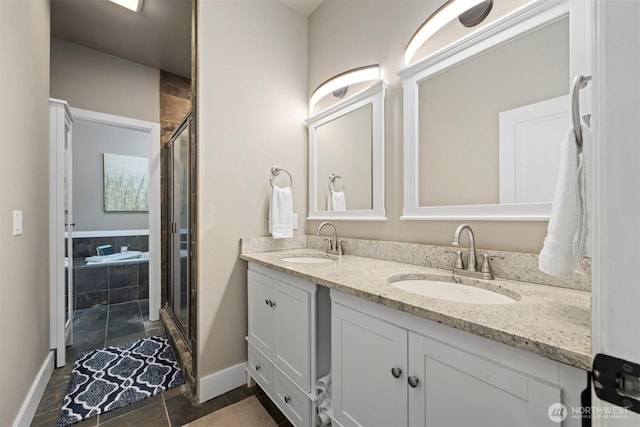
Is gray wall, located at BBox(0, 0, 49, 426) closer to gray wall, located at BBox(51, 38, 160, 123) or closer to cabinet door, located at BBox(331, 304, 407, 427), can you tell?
gray wall, located at BBox(51, 38, 160, 123)

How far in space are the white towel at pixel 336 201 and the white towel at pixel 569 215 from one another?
1334 millimetres

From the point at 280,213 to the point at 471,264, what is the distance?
49.6 inches

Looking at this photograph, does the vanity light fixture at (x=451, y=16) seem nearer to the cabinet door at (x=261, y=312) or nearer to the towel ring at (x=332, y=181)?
the towel ring at (x=332, y=181)

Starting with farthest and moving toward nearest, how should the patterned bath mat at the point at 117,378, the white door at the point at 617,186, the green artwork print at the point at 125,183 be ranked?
the green artwork print at the point at 125,183 < the patterned bath mat at the point at 117,378 < the white door at the point at 617,186

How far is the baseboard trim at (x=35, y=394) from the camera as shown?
1378mm

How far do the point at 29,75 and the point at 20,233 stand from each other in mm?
901

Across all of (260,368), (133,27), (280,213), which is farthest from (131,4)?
(260,368)

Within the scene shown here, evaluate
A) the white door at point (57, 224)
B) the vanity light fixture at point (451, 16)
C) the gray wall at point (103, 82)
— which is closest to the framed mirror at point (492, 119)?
the vanity light fixture at point (451, 16)

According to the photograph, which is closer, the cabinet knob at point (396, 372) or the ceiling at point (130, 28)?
the cabinet knob at point (396, 372)

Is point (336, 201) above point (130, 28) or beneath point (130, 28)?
beneath

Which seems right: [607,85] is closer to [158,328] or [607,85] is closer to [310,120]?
[310,120]

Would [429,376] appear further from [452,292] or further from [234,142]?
[234,142]

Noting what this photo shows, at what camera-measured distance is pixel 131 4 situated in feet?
7.04

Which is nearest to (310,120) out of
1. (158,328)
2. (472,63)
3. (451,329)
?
(472,63)
